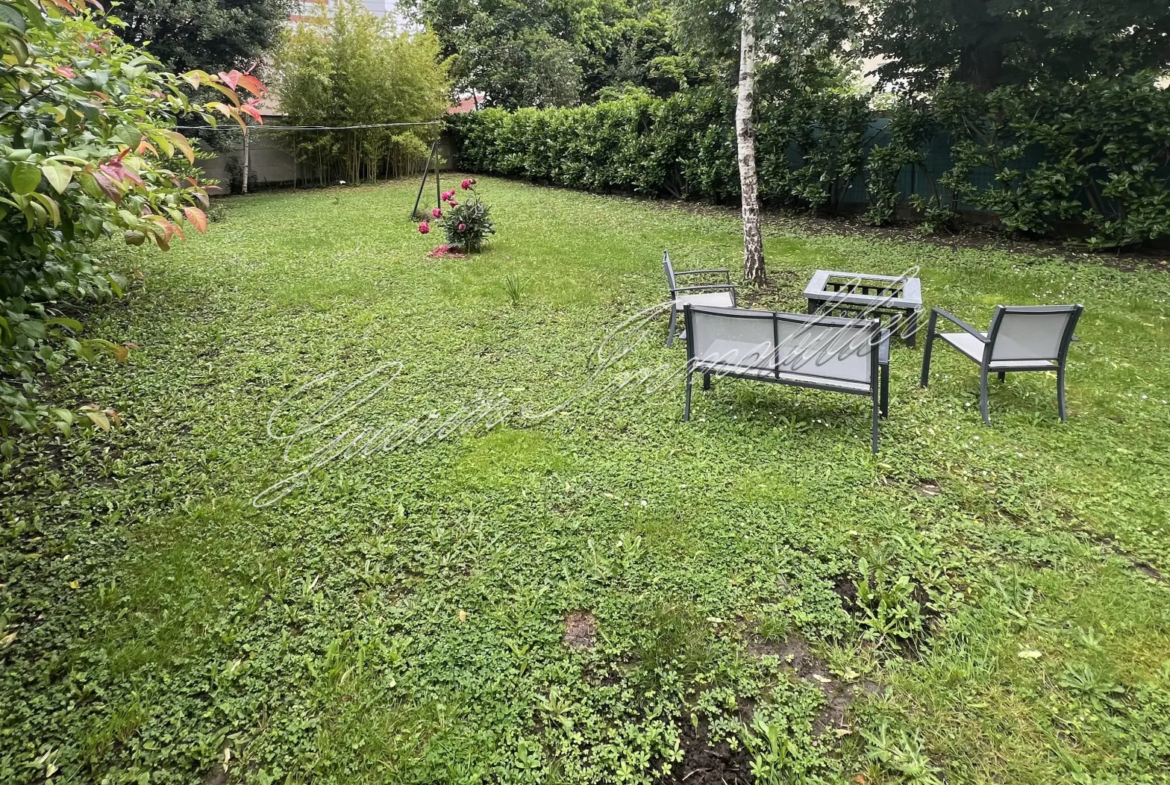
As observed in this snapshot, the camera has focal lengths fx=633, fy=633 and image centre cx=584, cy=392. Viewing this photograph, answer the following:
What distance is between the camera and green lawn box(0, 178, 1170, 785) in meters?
1.83

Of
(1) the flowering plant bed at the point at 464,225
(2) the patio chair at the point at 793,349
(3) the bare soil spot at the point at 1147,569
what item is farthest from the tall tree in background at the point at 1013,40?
(3) the bare soil spot at the point at 1147,569

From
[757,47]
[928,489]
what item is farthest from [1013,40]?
[928,489]

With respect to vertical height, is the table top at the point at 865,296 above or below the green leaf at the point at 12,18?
below

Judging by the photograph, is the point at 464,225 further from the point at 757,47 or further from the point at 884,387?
the point at 884,387

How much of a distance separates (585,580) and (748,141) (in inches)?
196

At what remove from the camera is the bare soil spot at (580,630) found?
2193mm

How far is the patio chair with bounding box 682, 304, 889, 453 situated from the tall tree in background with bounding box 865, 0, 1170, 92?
22.8ft

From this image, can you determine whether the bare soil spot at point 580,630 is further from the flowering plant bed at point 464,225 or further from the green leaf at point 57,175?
the flowering plant bed at point 464,225

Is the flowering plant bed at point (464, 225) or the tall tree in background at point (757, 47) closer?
the tall tree in background at point (757, 47)

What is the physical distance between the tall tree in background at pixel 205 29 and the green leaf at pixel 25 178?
43.0ft

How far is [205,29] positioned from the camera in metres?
11.9

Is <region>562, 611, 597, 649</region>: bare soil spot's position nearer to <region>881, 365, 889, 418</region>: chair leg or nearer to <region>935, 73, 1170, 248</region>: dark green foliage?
<region>881, 365, 889, 418</region>: chair leg

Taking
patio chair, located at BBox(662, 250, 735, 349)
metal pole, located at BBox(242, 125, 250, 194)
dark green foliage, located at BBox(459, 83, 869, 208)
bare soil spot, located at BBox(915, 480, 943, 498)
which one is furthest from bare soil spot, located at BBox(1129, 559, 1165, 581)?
metal pole, located at BBox(242, 125, 250, 194)

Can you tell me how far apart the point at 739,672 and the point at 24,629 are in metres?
2.47
